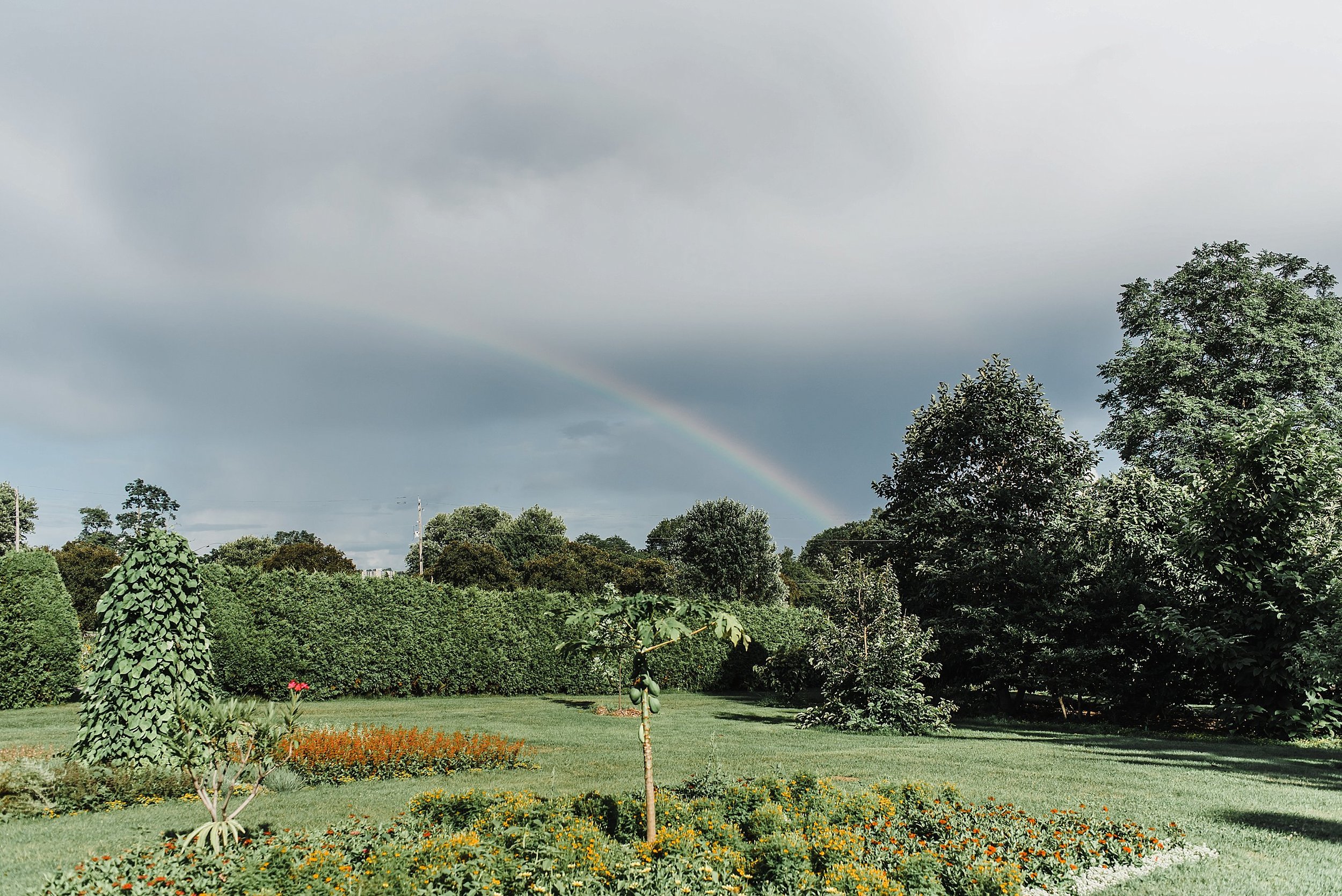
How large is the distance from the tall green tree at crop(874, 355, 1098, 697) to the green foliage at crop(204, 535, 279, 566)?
64.5 meters

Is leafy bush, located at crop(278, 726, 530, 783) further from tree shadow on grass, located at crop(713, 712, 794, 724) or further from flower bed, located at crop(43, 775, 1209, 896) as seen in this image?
tree shadow on grass, located at crop(713, 712, 794, 724)

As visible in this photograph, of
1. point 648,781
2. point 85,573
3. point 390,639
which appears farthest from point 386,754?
point 85,573

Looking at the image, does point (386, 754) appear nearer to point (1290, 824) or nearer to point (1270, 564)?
point (1290, 824)

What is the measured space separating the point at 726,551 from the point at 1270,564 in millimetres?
26673

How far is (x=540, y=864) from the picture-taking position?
16.6 feet

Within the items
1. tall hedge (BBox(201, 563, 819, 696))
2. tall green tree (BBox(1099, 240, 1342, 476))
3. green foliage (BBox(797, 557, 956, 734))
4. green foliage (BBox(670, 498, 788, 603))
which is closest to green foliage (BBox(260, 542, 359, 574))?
green foliage (BBox(670, 498, 788, 603))

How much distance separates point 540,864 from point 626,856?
0.70m

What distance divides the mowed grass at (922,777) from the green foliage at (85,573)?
2214cm

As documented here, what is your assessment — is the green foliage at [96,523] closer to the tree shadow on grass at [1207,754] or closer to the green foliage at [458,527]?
the green foliage at [458,527]

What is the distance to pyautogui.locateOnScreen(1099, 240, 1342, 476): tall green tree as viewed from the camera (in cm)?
2091

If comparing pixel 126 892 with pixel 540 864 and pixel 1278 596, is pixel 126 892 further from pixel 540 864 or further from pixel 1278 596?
pixel 1278 596

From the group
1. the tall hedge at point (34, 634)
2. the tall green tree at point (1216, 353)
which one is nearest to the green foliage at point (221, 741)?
the tall hedge at point (34, 634)

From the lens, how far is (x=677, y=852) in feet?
17.8

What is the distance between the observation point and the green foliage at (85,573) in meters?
34.6
